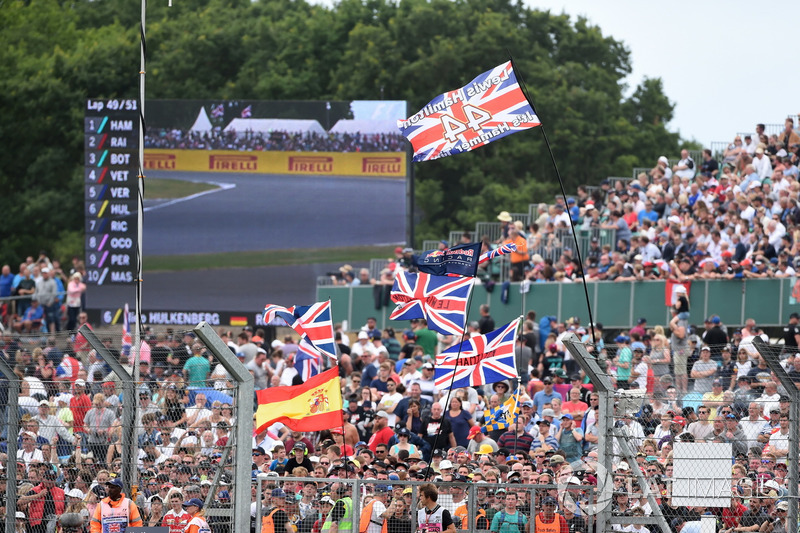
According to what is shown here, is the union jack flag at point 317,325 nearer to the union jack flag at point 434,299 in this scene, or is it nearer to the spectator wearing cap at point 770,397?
the union jack flag at point 434,299

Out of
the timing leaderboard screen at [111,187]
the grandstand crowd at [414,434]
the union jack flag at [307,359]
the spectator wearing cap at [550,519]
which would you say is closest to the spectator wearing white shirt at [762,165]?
the grandstand crowd at [414,434]

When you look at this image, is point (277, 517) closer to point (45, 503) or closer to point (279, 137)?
point (45, 503)

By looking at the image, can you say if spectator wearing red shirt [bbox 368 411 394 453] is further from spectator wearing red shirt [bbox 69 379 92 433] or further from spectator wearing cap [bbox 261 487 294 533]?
spectator wearing red shirt [bbox 69 379 92 433]

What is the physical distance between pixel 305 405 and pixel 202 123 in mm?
16748

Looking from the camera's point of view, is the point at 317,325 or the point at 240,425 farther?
the point at 317,325

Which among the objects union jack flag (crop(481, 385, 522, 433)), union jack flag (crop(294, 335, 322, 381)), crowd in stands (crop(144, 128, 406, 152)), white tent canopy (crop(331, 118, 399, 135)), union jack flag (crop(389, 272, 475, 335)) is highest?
white tent canopy (crop(331, 118, 399, 135))

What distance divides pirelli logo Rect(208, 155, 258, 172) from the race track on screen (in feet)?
0.66

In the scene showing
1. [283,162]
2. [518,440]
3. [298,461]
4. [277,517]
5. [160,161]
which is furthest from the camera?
[160,161]

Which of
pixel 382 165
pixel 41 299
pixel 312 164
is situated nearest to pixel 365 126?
pixel 382 165

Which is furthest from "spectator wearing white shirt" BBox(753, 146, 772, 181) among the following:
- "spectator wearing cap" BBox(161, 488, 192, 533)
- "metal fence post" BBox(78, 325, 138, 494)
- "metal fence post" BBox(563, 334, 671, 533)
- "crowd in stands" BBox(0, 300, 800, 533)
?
"metal fence post" BBox(78, 325, 138, 494)

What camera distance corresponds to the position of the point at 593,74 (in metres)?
52.2

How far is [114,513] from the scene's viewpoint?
12.1m

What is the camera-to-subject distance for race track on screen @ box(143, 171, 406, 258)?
30359mm

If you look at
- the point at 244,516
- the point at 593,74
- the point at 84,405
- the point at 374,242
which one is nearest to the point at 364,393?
the point at 84,405
